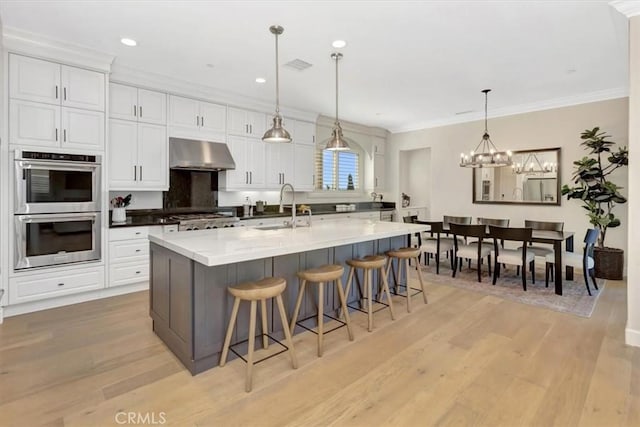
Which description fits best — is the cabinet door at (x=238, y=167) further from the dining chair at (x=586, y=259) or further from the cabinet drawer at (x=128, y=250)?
the dining chair at (x=586, y=259)

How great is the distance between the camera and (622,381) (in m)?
2.30

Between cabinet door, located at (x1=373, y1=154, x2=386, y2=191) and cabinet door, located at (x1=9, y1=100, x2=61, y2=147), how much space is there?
19.4 feet

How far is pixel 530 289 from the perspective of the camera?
4422 mm

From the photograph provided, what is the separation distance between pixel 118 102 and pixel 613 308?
20.5 feet

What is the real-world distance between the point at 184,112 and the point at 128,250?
207 cm

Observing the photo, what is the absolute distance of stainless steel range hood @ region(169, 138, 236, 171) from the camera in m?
4.73

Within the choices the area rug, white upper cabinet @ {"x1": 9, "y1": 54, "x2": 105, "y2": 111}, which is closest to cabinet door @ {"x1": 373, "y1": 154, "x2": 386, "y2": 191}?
the area rug

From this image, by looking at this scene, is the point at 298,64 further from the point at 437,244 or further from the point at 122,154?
the point at 437,244

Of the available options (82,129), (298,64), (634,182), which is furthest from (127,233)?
(634,182)

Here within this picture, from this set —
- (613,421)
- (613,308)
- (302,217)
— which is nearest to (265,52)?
(302,217)

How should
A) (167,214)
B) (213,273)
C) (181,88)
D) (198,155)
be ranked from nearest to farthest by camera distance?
(213,273) < (181,88) < (198,155) < (167,214)

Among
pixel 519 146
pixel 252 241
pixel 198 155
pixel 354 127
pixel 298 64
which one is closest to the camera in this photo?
pixel 252 241

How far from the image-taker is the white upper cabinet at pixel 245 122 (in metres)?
5.42

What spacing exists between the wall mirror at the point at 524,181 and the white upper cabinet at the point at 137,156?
5.55 m
